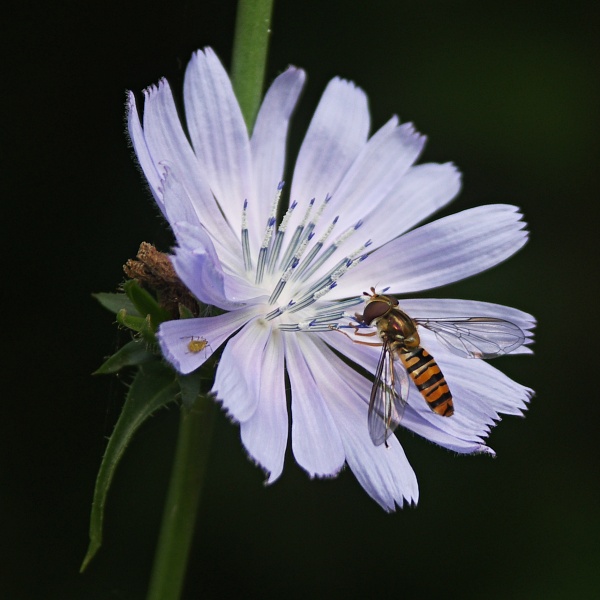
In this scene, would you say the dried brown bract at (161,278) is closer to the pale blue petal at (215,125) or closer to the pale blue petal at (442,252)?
the pale blue petal at (215,125)

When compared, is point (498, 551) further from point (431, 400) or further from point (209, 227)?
point (209, 227)

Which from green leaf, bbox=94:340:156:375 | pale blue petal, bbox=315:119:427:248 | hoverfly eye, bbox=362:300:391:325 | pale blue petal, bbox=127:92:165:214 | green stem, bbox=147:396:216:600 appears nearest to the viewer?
green leaf, bbox=94:340:156:375

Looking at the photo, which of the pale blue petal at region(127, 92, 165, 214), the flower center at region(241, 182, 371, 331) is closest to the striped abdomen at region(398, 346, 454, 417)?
the flower center at region(241, 182, 371, 331)

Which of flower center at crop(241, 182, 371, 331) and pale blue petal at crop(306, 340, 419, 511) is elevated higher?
Answer: flower center at crop(241, 182, 371, 331)

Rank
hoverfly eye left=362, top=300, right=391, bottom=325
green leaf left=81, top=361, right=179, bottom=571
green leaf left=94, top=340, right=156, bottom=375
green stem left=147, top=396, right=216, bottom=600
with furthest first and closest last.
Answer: hoverfly eye left=362, top=300, right=391, bottom=325 → green stem left=147, top=396, right=216, bottom=600 → green leaf left=94, top=340, right=156, bottom=375 → green leaf left=81, top=361, right=179, bottom=571

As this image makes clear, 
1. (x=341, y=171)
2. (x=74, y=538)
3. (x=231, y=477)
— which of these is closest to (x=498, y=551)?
(x=231, y=477)

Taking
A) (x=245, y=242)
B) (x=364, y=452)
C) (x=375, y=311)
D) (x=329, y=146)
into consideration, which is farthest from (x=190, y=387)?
(x=329, y=146)

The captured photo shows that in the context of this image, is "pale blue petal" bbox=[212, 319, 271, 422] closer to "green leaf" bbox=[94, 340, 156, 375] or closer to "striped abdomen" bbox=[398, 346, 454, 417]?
"green leaf" bbox=[94, 340, 156, 375]

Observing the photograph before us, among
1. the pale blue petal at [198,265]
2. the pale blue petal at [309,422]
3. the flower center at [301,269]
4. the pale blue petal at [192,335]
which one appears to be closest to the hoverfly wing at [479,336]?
the flower center at [301,269]
